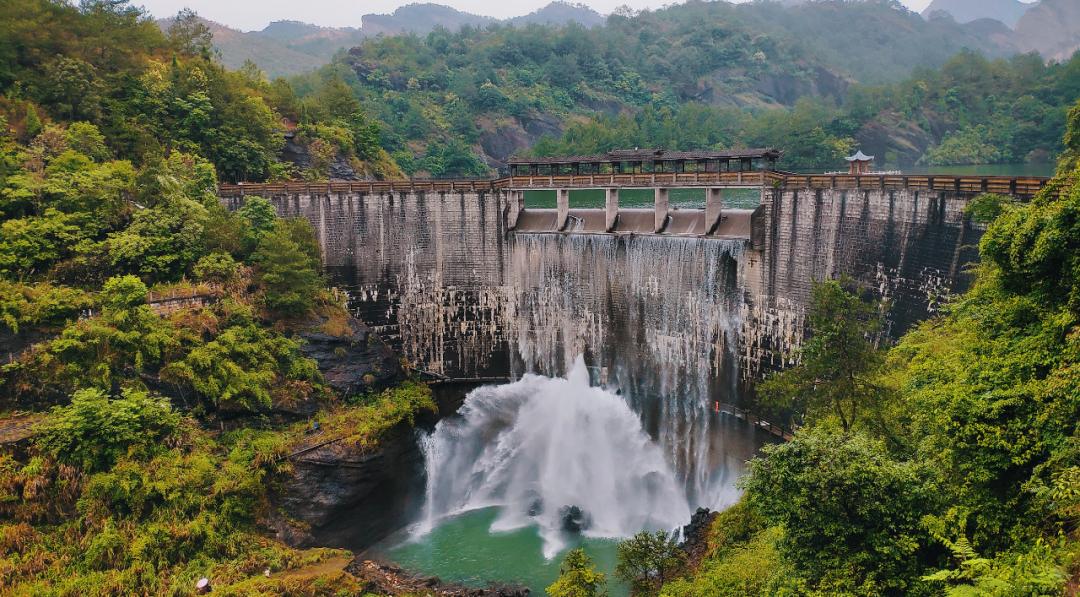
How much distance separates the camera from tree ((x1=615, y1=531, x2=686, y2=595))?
875 inches

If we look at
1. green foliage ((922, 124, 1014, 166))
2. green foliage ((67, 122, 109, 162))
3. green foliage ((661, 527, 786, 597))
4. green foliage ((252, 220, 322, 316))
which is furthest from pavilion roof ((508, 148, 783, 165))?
green foliage ((922, 124, 1014, 166))

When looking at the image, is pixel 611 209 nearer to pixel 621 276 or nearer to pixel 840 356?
pixel 621 276

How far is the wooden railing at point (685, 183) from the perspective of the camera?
874 inches

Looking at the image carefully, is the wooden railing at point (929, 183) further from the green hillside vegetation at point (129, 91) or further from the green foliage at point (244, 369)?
the green hillside vegetation at point (129, 91)

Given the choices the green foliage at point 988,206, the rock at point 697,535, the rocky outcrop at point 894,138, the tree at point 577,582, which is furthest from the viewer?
the rocky outcrop at point 894,138

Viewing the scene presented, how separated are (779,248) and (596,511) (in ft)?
46.5

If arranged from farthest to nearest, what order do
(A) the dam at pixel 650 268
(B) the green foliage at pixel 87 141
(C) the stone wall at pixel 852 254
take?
(B) the green foliage at pixel 87 141 → (A) the dam at pixel 650 268 → (C) the stone wall at pixel 852 254

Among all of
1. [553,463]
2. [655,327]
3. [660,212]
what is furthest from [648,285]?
[553,463]

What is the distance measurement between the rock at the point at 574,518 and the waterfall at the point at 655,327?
471 centimetres

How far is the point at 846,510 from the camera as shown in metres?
13.9

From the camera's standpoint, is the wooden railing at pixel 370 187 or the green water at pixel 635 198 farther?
the green water at pixel 635 198

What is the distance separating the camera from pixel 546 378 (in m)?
34.4

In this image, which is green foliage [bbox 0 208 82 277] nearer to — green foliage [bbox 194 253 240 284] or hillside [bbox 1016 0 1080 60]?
green foliage [bbox 194 253 240 284]

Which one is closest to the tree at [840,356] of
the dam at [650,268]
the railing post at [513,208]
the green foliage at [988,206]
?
the dam at [650,268]
